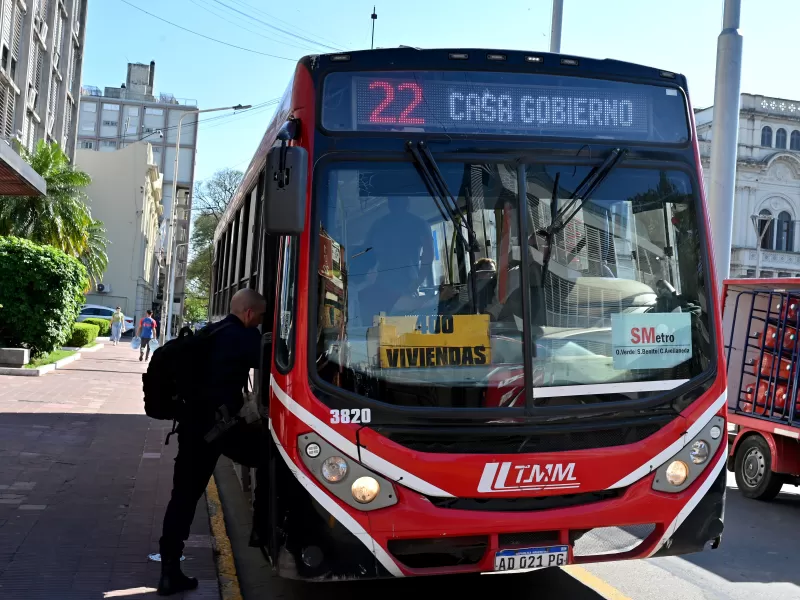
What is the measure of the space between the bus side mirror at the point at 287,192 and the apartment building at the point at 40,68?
84.2 ft

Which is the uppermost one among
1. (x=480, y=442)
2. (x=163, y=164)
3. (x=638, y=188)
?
(x=163, y=164)

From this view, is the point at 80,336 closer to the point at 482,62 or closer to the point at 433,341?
the point at 482,62

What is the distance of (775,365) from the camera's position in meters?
9.74

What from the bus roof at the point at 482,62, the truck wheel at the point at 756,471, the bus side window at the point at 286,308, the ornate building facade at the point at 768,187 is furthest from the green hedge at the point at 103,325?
the bus roof at the point at 482,62

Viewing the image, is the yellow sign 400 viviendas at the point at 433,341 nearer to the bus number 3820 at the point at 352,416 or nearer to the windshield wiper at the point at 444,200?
the windshield wiper at the point at 444,200

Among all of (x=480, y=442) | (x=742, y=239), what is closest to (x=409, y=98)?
(x=480, y=442)

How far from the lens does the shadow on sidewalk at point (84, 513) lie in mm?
5559

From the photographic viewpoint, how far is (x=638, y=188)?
506 cm

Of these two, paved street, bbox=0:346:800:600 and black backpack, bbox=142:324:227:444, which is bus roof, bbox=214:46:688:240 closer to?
black backpack, bbox=142:324:227:444

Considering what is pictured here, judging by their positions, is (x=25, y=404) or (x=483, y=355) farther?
(x=25, y=404)

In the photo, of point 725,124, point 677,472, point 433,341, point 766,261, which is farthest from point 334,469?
point 766,261

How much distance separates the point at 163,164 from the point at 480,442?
93331 mm

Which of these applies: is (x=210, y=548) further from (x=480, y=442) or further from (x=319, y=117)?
(x=319, y=117)

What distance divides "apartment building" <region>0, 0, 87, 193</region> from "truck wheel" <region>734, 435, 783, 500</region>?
24.1m
